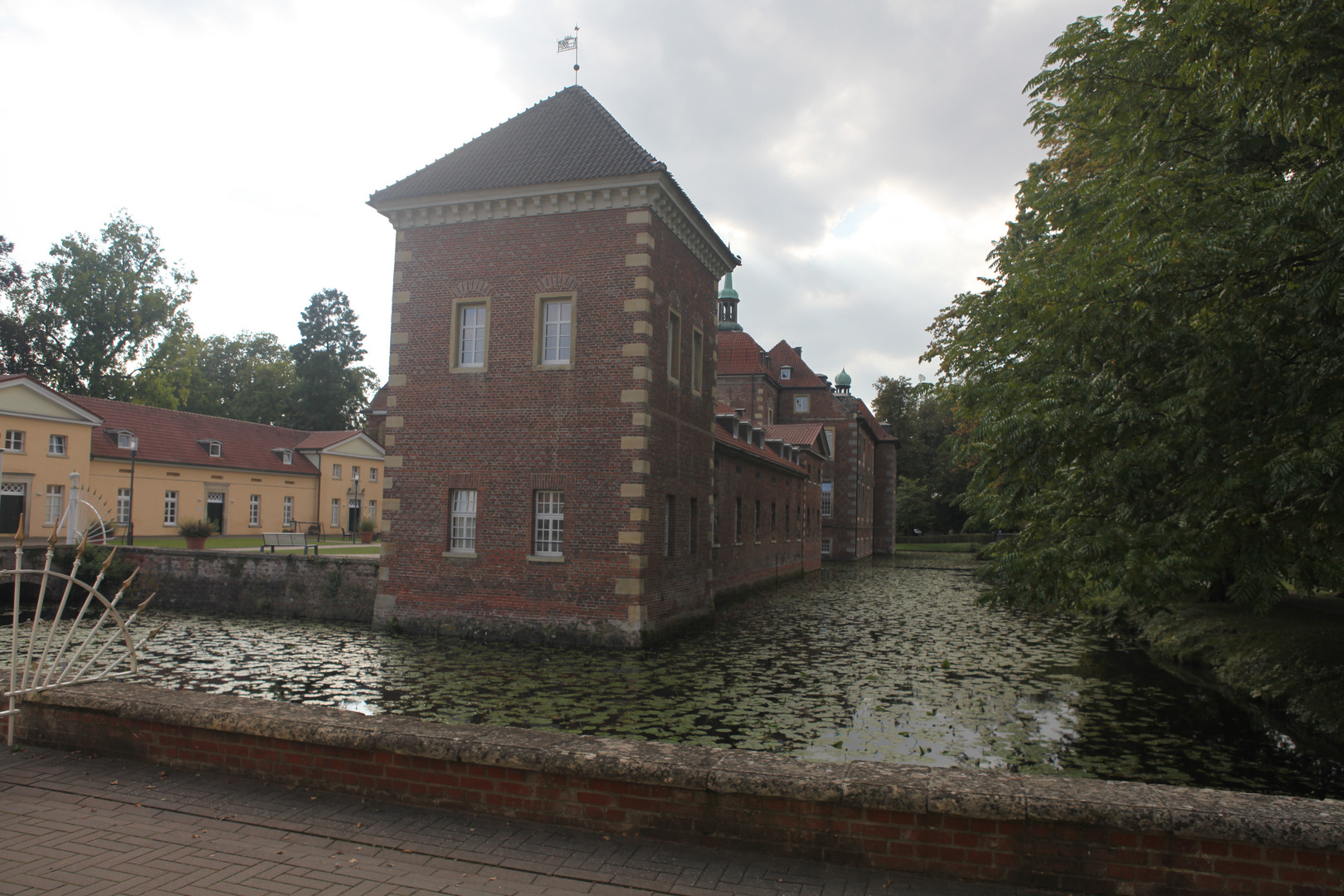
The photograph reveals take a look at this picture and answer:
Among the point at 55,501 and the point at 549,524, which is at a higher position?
the point at 55,501

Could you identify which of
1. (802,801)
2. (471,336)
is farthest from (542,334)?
(802,801)

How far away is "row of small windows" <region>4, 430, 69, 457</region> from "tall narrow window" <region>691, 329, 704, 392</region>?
26046 millimetres

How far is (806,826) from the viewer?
4066mm

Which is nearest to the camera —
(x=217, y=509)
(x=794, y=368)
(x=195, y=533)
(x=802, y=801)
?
(x=802, y=801)

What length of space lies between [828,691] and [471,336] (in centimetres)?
963

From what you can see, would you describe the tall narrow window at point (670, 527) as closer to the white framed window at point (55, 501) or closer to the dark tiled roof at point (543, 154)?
the dark tiled roof at point (543, 154)

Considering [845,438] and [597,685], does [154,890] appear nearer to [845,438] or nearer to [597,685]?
[597,685]

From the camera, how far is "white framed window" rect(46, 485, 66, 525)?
→ 103 feet

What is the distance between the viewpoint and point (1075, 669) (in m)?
13.7

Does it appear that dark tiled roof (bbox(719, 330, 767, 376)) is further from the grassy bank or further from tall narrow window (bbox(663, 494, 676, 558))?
the grassy bank

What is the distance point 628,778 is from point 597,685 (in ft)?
24.4

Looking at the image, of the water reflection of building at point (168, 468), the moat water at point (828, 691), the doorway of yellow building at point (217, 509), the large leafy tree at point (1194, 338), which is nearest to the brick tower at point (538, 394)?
the moat water at point (828, 691)

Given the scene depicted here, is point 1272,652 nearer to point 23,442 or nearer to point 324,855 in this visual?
point 324,855

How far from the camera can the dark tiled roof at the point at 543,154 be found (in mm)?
15750
